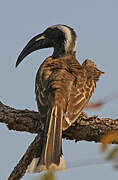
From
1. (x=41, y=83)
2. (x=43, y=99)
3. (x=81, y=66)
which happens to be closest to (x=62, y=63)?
(x=81, y=66)

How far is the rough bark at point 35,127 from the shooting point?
443 cm

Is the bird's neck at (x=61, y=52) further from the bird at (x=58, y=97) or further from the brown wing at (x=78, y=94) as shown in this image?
the brown wing at (x=78, y=94)

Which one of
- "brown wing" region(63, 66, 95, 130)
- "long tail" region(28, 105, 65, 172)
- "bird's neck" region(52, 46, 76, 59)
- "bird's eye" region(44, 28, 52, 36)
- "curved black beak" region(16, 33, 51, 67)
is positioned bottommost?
"long tail" region(28, 105, 65, 172)

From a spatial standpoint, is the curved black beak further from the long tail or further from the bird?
the long tail

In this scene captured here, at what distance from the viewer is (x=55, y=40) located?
723cm

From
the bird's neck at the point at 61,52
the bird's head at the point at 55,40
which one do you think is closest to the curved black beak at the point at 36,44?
the bird's head at the point at 55,40

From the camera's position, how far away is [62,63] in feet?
18.8

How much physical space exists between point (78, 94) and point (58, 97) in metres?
0.35

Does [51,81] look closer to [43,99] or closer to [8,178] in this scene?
[43,99]

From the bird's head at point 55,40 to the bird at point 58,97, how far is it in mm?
139

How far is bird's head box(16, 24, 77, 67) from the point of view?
7004 millimetres

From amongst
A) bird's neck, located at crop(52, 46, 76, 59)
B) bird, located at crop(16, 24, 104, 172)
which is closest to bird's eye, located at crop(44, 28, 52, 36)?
bird's neck, located at crop(52, 46, 76, 59)

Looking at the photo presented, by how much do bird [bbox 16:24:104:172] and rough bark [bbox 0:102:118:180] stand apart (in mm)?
168

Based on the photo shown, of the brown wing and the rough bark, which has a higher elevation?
the brown wing
